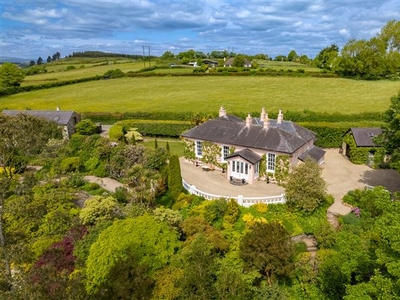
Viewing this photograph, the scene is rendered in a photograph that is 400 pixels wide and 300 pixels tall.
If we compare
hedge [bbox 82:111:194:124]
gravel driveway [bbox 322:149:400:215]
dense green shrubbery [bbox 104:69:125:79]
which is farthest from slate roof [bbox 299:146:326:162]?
dense green shrubbery [bbox 104:69:125:79]

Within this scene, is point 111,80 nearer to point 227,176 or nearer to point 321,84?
point 321,84

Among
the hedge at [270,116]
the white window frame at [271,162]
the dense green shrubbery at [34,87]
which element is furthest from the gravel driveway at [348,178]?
the dense green shrubbery at [34,87]

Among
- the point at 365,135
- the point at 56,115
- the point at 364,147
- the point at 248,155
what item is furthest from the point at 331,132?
the point at 56,115

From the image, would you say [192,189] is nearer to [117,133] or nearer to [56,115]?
[117,133]

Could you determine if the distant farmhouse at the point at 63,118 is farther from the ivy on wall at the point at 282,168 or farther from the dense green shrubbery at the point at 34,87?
the dense green shrubbery at the point at 34,87

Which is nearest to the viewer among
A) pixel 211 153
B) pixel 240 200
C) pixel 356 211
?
pixel 356 211

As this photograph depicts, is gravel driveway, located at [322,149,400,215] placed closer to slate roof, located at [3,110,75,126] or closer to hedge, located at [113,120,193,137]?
hedge, located at [113,120,193,137]
